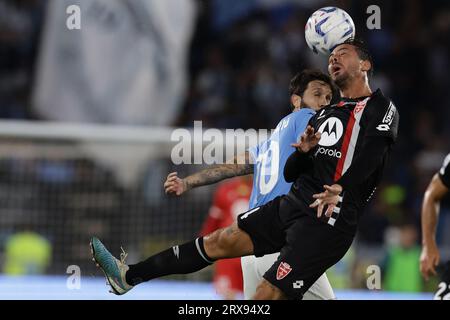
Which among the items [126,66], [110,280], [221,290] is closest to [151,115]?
[126,66]

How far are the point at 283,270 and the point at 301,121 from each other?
3.28 ft

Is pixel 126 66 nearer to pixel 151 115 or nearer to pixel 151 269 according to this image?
pixel 151 115

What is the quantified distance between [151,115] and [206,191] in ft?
3.62

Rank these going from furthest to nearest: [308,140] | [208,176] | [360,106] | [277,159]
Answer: [208,176]
[277,159]
[360,106]
[308,140]

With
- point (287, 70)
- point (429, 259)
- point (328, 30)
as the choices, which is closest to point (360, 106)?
point (328, 30)

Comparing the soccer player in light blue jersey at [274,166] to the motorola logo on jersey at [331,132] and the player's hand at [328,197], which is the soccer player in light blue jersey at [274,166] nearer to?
the motorola logo on jersey at [331,132]

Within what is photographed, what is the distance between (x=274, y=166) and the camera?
21.7 feet

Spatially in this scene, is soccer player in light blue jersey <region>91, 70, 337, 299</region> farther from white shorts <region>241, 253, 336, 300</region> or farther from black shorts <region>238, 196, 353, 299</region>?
black shorts <region>238, 196, 353, 299</region>

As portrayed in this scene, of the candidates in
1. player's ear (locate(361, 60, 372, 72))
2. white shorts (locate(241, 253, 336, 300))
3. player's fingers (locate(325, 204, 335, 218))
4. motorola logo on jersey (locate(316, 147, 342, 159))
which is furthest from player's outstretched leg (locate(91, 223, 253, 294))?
player's ear (locate(361, 60, 372, 72))

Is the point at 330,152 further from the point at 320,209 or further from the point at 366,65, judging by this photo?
the point at 366,65

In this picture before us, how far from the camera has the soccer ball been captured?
650 cm

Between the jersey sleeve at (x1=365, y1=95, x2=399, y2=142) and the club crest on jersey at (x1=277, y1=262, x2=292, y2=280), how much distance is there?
2.76 feet

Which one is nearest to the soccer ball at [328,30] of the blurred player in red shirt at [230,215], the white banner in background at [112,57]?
the blurred player in red shirt at [230,215]

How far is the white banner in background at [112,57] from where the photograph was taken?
11695 millimetres
